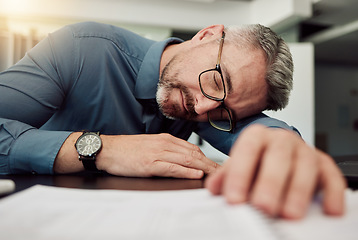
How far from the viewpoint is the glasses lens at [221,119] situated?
0.78 m

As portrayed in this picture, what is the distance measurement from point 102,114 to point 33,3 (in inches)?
74.8

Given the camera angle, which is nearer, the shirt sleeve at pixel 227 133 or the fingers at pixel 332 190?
the fingers at pixel 332 190

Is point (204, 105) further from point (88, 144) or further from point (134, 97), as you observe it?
point (88, 144)

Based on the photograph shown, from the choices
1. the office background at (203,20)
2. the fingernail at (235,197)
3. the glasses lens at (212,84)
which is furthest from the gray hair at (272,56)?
the office background at (203,20)

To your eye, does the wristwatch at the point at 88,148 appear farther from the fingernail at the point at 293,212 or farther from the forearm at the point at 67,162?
the fingernail at the point at 293,212

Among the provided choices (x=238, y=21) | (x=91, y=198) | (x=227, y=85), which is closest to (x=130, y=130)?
(x=227, y=85)

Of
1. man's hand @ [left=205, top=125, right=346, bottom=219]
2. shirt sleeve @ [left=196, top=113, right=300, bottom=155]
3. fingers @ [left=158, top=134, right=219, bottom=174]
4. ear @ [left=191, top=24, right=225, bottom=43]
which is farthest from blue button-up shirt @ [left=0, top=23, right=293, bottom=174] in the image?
man's hand @ [left=205, top=125, right=346, bottom=219]

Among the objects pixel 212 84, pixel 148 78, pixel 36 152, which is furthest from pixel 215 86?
pixel 36 152

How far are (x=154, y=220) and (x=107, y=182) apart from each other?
208 mm

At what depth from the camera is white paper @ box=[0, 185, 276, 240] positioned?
183 millimetres

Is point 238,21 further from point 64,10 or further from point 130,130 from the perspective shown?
point 130,130

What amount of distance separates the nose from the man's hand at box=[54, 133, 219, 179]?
0.25 metres

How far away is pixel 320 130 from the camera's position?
3.83 m

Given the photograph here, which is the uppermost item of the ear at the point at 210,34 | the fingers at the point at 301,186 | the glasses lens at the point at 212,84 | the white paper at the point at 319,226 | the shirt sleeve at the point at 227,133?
the ear at the point at 210,34
